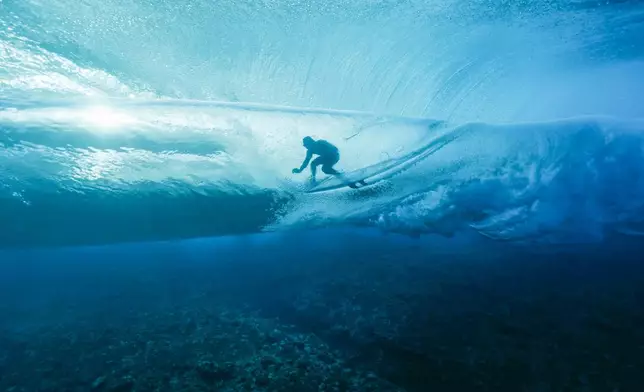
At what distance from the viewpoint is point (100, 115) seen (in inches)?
227

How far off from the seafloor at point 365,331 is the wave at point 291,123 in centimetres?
168

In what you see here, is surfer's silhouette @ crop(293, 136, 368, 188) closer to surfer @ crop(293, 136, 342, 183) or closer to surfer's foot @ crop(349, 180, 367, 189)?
surfer @ crop(293, 136, 342, 183)

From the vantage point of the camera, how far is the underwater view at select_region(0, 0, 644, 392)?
12.1 ft

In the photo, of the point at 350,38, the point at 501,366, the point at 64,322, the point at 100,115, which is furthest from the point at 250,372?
the point at 350,38

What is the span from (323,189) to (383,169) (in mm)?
1457

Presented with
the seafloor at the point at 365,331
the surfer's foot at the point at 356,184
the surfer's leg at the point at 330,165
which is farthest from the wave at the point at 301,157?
the seafloor at the point at 365,331

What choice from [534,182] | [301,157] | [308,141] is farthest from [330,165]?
[534,182]

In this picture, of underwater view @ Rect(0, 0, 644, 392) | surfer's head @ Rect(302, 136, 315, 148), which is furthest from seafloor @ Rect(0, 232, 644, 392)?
surfer's head @ Rect(302, 136, 315, 148)

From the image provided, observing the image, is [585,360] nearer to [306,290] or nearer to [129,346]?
[306,290]

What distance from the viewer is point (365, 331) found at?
425 centimetres

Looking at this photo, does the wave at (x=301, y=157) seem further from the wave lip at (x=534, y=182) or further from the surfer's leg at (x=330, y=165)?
the surfer's leg at (x=330, y=165)

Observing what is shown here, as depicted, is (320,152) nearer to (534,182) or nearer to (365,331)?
(365,331)

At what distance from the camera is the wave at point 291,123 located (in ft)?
16.7

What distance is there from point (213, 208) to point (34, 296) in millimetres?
6321
